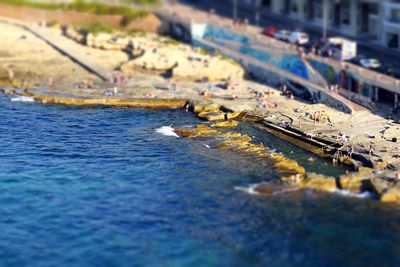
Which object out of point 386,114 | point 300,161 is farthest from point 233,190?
point 386,114

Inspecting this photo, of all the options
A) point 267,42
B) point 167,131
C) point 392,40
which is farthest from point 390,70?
point 167,131

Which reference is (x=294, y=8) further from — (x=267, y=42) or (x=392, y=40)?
(x=392, y=40)

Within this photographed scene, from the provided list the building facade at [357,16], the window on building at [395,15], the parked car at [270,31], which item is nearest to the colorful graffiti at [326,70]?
the building facade at [357,16]

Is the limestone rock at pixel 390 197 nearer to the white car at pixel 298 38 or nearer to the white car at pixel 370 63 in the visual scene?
the white car at pixel 370 63

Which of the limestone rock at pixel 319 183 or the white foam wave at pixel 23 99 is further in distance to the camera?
the white foam wave at pixel 23 99

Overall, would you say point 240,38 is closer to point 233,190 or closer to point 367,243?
point 233,190

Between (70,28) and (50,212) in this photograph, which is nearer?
(50,212)
